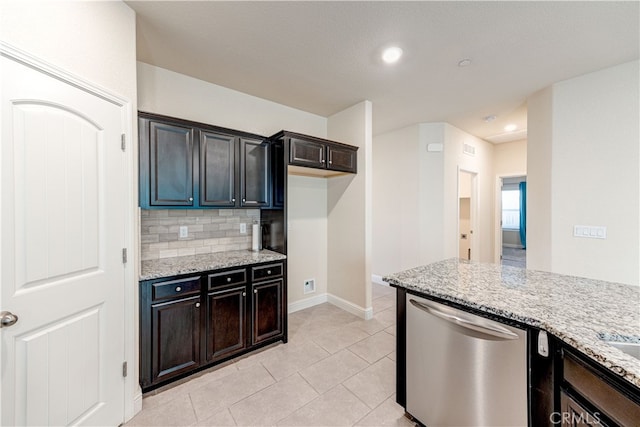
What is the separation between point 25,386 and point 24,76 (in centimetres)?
151

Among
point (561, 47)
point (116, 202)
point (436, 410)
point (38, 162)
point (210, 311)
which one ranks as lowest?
point (436, 410)

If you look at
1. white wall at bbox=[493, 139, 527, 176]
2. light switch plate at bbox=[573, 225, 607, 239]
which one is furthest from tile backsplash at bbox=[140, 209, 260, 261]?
white wall at bbox=[493, 139, 527, 176]

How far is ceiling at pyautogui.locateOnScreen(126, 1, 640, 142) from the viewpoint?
1.76m

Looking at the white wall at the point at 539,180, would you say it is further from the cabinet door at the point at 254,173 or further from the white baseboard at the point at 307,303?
the cabinet door at the point at 254,173

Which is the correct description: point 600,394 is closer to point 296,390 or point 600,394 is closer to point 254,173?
point 296,390

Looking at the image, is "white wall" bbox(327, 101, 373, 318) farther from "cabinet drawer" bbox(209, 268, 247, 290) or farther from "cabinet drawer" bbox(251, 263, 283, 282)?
"cabinet drawer" bbox(209, 268, 247, 290)

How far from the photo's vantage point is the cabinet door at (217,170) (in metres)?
2.33

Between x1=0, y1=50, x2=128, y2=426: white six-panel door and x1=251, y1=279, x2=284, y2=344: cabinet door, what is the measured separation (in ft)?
3.43

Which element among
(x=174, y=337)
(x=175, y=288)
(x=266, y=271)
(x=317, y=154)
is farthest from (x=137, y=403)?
(x=317, y=154)

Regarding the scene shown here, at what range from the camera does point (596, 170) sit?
2590 millimetres

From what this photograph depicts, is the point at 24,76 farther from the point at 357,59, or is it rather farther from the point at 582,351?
the point at 582,351

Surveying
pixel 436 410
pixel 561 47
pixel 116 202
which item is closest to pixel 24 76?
pixel 116 202

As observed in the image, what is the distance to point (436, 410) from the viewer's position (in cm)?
147

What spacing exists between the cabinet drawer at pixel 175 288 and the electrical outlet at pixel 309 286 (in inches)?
70.3
